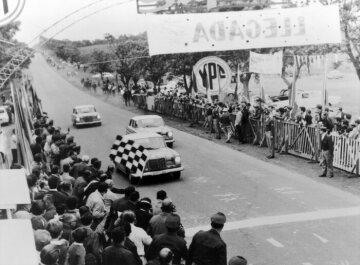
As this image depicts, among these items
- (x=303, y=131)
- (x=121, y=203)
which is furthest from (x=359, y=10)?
(x=121, y=203)

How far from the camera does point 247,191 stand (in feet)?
37.4

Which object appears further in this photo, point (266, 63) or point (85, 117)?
point (85, 117)

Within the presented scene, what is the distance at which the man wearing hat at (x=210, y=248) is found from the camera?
506cm

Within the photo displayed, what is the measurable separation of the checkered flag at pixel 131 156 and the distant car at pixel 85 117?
Result: 9.75 m

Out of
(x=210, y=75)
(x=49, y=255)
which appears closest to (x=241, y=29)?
(x=210, y=75)

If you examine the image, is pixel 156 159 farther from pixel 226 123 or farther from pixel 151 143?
pixel 226 123

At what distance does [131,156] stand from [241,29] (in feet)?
17.5

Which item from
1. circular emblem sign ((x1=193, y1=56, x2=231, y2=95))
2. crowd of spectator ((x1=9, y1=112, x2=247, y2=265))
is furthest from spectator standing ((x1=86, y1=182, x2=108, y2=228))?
circular emblem sign ((x1=193, y1=56, x2=231, y2=95))

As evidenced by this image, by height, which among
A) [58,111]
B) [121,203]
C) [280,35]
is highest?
[280,35]

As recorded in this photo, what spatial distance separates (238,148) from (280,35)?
8.11 metres

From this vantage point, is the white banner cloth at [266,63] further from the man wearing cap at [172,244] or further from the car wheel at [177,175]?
the man wearing cap at [172,244]

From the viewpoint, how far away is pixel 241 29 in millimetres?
8781

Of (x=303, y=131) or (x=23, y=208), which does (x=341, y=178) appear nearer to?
(x=303, y=131)

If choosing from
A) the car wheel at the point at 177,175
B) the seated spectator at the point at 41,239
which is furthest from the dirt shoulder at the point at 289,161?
the seated spectator at the point at 41,239
